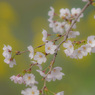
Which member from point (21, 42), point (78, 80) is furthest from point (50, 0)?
point (78, 80)

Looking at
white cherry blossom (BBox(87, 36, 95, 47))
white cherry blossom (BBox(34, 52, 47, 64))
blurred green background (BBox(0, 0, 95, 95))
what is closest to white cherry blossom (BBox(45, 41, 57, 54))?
white cherry blossom (BBox(34, 52, 47, 64))

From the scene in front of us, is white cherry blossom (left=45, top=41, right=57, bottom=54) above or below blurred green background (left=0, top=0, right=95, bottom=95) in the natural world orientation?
below

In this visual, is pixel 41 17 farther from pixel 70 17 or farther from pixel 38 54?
pixel 38 54

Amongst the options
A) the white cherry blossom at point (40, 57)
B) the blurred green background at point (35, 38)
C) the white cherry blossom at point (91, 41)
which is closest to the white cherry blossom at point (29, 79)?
the white cherry blossom at point (40, 57)

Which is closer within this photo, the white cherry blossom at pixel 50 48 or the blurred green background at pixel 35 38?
the white cherry blossom at pixel 50 48

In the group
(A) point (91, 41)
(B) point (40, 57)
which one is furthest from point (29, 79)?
(A) point (91, 41)

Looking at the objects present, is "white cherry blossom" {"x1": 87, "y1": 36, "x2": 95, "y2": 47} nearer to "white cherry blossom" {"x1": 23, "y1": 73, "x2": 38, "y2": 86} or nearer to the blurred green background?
"white cherry blossom" {"x1": 23, "y1": 73, "x2": 38, "y2": 86}

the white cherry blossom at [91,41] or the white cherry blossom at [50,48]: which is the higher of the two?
the white cherry blossom at [91,41]

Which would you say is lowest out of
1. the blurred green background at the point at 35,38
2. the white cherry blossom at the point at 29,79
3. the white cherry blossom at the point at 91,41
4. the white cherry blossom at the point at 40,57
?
the white cherry blossom at the point at 29,79

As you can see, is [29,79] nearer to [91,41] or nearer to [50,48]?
[50,48]

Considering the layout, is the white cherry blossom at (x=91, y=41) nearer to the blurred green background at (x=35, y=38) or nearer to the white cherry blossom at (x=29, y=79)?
the white cherry blossom at (x=29, y=79)
